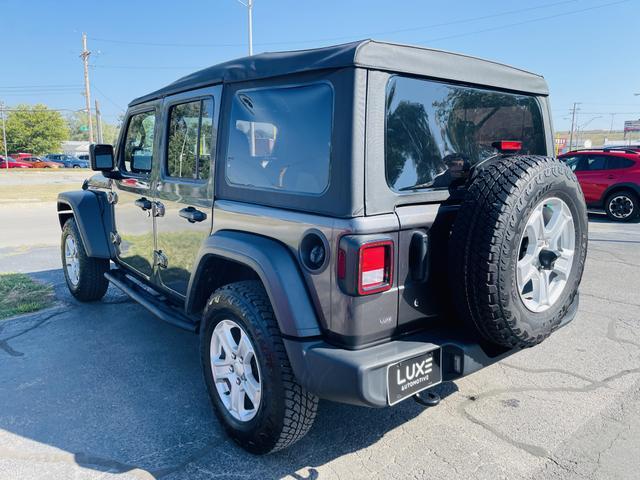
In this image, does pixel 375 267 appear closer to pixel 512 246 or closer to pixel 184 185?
pixel 512 246

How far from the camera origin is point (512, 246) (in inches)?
87.9

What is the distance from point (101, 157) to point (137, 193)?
0.53 m

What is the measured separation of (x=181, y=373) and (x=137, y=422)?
649 millimetres

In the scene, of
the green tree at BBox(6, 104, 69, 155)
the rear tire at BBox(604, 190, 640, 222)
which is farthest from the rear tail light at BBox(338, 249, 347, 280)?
the green tree at BBox(6, 104, 69, 155)

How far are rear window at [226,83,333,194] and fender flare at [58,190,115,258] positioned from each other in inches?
91.8

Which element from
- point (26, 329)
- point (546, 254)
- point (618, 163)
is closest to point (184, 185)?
point (546, 254)

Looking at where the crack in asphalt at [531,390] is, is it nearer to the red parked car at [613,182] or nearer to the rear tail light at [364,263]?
the rear tail light at [364,263]

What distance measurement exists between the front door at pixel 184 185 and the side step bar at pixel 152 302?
0.16 metres

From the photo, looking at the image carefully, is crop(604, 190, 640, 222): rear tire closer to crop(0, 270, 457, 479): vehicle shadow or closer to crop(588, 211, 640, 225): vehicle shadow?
crop(588, 211, 640, 225): vehicle shadow

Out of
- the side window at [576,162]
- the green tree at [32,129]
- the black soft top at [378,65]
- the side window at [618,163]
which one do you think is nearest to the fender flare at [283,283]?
the black soft top at [378,65]

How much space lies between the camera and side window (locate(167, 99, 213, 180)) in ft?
10.00

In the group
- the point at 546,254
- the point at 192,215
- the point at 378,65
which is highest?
the point at 378,65

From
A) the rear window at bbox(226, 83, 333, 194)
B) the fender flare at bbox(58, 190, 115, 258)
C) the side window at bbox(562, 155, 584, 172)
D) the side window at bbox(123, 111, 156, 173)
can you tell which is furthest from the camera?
the side window at bbox(562, 155, 584, 172)

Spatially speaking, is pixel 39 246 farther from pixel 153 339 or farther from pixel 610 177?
pixel 610 177
